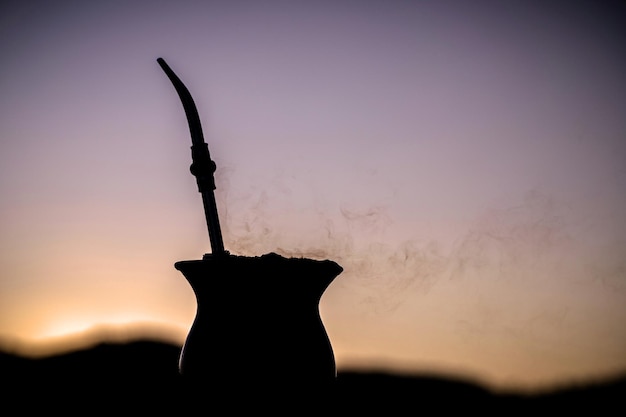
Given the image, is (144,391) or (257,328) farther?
(144,391)

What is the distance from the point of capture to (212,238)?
1.13 meters

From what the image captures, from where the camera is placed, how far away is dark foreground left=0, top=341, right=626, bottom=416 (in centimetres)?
347

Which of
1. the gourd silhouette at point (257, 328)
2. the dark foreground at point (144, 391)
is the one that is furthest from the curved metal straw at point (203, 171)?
the dark foreground at point (144, 391)

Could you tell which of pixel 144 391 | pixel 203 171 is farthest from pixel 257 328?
pixel 144 391

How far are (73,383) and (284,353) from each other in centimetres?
413

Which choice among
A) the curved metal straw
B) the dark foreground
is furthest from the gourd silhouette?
the dark foreground

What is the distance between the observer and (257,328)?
0.98 meters

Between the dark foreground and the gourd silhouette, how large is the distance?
186cm

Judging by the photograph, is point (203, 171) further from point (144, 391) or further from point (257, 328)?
point (144, 391)

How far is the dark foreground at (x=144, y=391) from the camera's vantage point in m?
3.47

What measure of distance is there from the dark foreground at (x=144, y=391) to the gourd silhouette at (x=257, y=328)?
6.12 ft

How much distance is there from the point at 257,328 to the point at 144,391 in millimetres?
3903

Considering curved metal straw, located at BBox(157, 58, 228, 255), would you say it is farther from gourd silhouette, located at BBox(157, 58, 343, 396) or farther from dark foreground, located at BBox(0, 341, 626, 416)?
dark foreground, located at BBox(0, 341, 626, 416)

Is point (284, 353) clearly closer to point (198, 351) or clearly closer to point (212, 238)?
point (198, 351)
